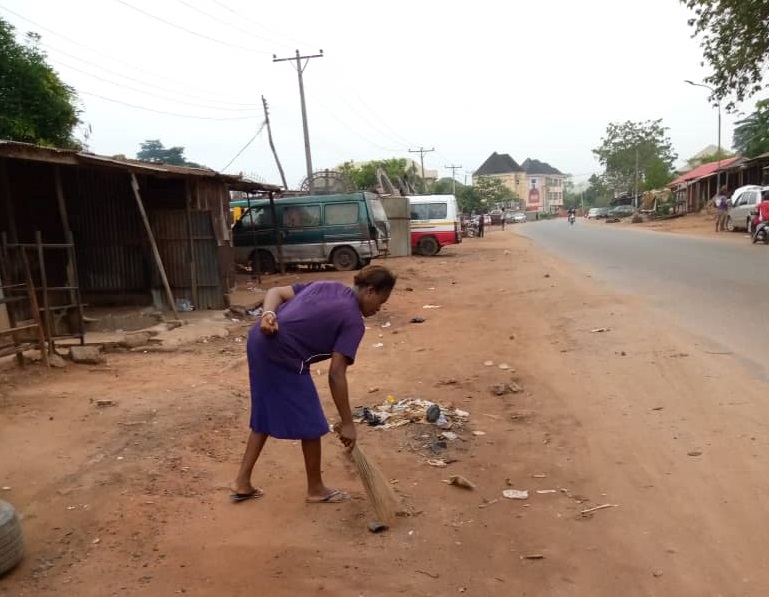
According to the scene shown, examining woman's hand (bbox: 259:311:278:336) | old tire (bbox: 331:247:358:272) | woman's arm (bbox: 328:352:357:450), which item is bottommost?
old tire (bbox: 331:247:358:272)

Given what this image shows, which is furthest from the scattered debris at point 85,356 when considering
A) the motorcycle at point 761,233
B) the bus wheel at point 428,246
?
the motorcycle at point 761,233

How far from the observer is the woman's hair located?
10.3ft

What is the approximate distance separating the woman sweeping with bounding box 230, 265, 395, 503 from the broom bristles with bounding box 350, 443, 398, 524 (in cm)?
12

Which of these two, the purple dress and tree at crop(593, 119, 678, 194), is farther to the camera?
tree at crop(593, 119, 678, 194)

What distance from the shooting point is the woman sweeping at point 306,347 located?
10.2 ft

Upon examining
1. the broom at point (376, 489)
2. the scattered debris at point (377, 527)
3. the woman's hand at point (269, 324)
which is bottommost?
the scattered debris at point (377, 527)

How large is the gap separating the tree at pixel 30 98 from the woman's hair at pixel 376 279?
41.3 ft

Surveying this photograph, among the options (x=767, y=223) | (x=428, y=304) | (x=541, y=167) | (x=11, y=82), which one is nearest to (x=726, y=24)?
(x=767, y=223)

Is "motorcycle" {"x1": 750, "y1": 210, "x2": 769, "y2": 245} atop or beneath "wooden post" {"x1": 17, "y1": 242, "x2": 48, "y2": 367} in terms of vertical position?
beneath

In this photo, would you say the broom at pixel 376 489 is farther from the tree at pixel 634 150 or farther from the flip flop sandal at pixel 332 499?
the tree at pixel 634 150

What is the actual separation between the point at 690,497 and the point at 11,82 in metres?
14.7

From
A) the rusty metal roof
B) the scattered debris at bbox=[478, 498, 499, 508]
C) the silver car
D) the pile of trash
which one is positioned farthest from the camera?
the silver car

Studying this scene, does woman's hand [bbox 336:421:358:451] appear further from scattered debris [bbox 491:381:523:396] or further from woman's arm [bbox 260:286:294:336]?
scattered debris [bbox 491:381:523:396]

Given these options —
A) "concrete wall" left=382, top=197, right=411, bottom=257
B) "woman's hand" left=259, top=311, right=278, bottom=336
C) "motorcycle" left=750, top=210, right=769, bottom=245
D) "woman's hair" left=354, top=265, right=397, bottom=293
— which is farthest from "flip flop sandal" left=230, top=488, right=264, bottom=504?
"motorcycle" left=750, top=210, right=769, bottom=245
